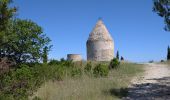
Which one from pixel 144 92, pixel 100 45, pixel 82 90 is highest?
pixel 100 45

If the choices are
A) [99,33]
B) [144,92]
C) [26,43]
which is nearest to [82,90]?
[144,92]

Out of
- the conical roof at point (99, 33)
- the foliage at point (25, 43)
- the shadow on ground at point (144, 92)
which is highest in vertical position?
the conical roof at point (99, 33)

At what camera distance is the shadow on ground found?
12.0 m

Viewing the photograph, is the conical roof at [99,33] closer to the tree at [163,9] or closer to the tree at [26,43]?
the tree at [26,43]

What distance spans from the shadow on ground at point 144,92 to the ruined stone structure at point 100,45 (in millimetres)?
18803

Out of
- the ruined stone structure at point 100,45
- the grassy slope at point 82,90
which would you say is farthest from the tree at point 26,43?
the ruined stone structure at point 100,45

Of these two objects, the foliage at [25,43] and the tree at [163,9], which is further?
the foliage at [25,43]

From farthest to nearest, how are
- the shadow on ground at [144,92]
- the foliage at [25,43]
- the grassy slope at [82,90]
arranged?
the foliage at [25,43] → the shadow on ground at [144,92] → the grassy slope at [82,90]

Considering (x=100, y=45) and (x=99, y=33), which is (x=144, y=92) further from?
(x=99, y=33)

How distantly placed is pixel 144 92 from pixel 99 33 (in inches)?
848

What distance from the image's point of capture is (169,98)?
37.9 feet

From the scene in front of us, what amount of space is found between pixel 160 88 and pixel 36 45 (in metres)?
7.68

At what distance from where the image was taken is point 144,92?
13.2m

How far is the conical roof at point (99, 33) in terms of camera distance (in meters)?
34.3
